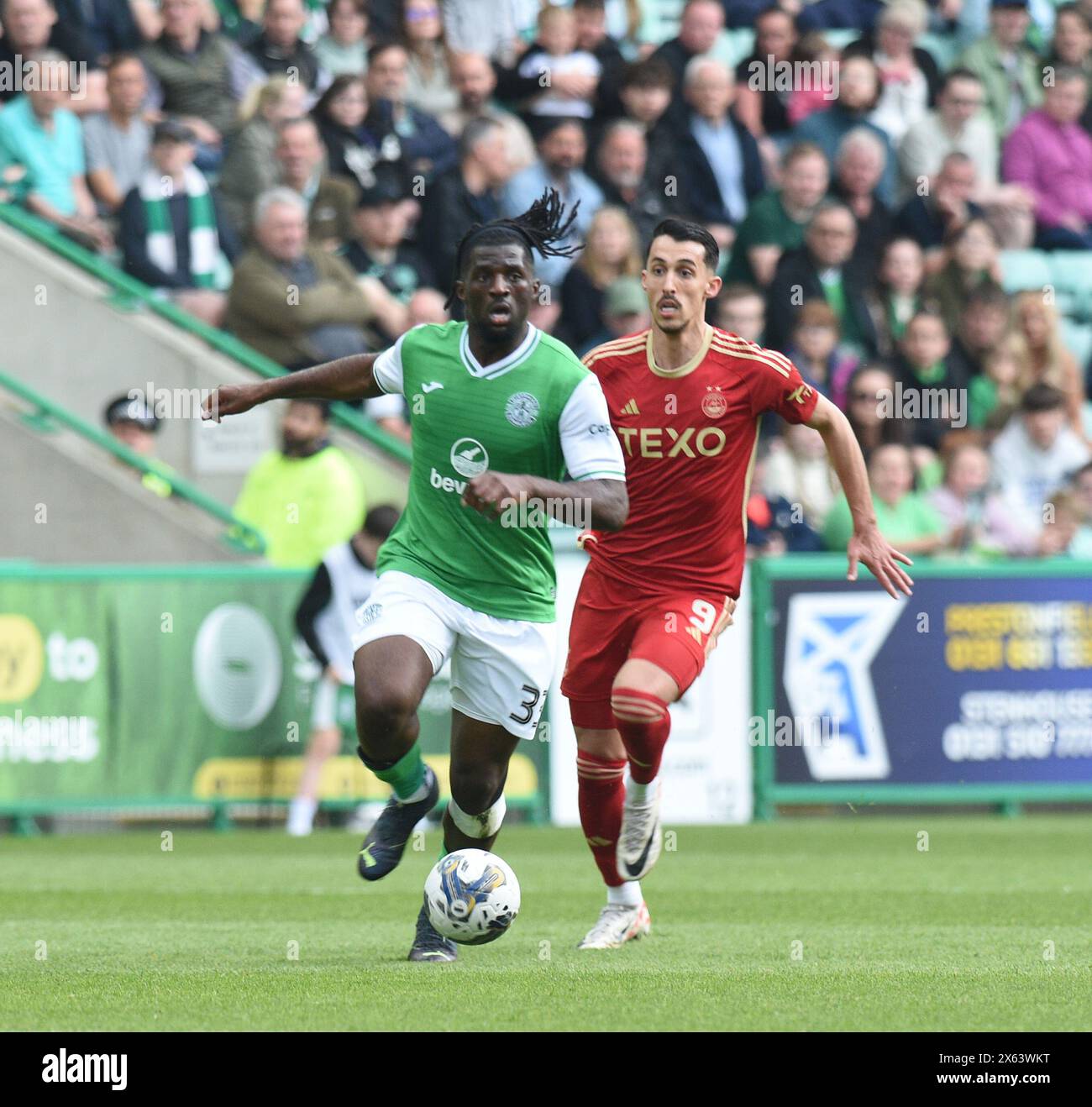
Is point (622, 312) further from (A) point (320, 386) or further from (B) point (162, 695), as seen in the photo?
(A) point (320, 386)

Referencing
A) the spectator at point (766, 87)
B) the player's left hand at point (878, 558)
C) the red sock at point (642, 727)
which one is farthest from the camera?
the spectator at point (766, 87)

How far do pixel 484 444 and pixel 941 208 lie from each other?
1182cm

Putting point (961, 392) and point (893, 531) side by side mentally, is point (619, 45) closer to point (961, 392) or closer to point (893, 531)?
point (961, 392)

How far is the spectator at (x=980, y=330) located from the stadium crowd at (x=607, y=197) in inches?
1.1

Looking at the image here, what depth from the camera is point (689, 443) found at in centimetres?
887

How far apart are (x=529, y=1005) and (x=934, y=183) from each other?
532 inches

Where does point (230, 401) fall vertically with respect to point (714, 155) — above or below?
below

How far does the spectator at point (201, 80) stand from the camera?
56.6 feet

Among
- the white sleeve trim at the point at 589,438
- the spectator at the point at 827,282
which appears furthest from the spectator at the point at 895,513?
the white sleeve trim at the point at 589,438

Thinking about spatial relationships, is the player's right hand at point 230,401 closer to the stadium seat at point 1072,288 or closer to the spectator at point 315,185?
the spectator at point 315,185

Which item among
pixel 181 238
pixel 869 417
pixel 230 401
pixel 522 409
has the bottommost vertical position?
pixel 522 409

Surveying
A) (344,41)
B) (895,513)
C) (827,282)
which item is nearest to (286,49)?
(344,41)

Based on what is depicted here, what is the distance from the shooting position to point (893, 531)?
16.2 meters
